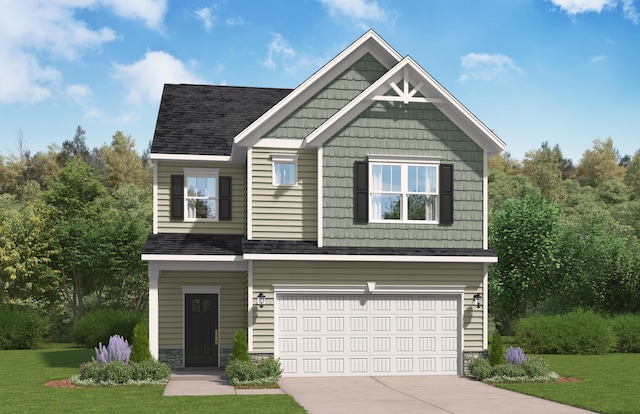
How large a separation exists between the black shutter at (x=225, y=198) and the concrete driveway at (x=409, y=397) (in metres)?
6.10

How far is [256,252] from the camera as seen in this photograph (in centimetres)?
2156

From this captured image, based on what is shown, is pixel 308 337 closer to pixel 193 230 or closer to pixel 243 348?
pixel 243 348

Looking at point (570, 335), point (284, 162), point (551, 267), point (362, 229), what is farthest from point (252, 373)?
point (551, 267)

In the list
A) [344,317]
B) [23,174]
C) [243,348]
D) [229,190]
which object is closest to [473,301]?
[344,317]

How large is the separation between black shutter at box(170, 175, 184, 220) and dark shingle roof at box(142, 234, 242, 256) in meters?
0.67

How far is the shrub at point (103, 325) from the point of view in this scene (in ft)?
107

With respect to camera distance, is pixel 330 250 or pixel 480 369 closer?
pixel 480 369

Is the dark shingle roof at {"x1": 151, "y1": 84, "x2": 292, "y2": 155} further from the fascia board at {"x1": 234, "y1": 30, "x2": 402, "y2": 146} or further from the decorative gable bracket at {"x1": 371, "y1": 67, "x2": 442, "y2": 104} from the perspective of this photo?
the decorative gable bracket at {"x1": 371, "y1": 67, "x2": 442, "y2": 104}

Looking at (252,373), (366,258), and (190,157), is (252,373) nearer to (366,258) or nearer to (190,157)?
(366,258)

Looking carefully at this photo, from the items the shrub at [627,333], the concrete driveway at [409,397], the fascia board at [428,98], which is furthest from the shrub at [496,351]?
the shrub at [627,333]

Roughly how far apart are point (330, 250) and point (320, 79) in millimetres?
5213

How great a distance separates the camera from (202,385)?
19.9 meters

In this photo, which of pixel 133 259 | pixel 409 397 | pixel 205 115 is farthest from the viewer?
pixel 133 259

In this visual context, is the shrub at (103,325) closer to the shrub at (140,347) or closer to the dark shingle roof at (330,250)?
the shrub at (140,347)
